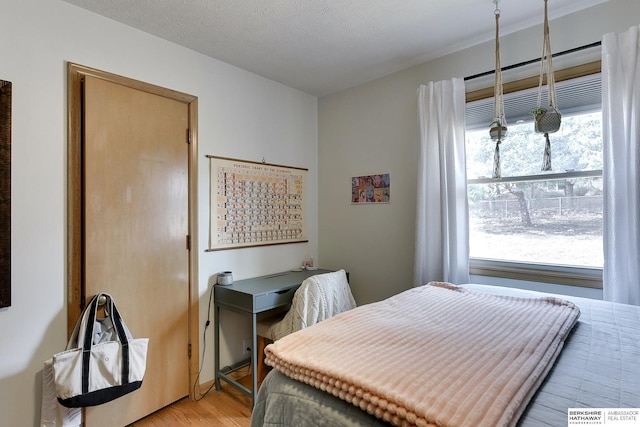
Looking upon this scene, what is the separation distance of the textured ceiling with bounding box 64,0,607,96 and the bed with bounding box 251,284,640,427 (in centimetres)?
183

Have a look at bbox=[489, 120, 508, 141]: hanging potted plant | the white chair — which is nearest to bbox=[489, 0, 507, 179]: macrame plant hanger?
bbox=[489, 120, 508, 141]: hanging potted plant

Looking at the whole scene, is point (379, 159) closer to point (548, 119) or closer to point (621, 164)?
point (548, 119)

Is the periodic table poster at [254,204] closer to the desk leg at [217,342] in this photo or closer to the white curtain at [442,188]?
the desk leg at [217,342]

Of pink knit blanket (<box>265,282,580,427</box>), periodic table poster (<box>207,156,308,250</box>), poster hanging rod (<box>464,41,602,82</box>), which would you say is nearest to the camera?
pink knit blanket (<box>265,282,580,427</box>)

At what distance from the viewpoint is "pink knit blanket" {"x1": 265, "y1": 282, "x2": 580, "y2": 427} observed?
0.68 meters

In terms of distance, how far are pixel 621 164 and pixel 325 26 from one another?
1.89 m

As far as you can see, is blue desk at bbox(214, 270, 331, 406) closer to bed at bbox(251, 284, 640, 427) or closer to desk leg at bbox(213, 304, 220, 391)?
desk leg at bbox(213, 304, 220, 391)

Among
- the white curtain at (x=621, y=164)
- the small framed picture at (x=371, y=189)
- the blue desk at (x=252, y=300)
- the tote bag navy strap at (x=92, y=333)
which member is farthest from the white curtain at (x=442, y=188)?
the tote bag navy strap at (x=92, y=333)

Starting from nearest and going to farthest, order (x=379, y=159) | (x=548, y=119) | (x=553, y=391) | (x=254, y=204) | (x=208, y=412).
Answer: (x=553, y=391) < (x=548, y=119) < (x=208, y=412) < (x=254, y=204) < (x=379, y=159)

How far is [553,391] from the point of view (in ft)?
2.54

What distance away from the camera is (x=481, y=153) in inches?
90.8

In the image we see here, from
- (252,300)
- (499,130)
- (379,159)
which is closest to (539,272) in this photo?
(499,130)

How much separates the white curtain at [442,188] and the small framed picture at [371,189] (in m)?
0.41

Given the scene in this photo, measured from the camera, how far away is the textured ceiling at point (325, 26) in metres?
1.80
